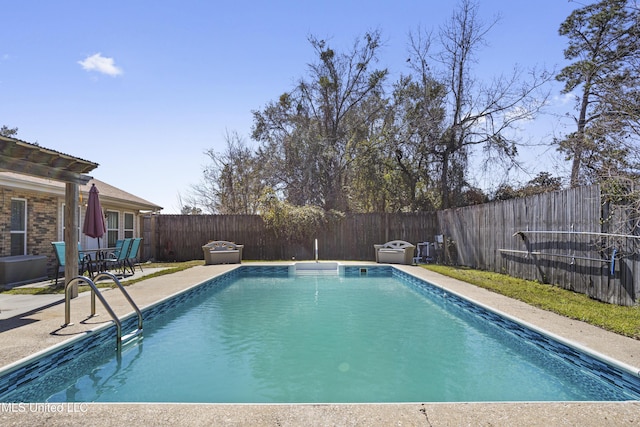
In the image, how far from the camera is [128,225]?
45.9 ft

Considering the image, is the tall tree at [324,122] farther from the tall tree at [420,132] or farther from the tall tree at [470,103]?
the tall tree at [470,103]

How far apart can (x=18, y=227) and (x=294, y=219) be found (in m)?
8.33

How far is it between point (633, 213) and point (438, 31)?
12827mm

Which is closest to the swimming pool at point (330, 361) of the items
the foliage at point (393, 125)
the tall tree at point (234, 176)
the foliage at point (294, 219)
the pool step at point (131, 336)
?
the pool step at point (131, 336)

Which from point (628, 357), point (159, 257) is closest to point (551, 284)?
point (628, 357)

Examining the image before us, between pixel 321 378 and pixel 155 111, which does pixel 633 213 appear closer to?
pixel 321 378

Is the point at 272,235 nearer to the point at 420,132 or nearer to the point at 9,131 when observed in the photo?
the point at 420,132

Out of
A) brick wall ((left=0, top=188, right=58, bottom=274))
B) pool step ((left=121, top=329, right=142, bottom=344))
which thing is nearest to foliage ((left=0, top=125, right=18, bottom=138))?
brick wall ((left=0, top=188, right=58, bottom=274))

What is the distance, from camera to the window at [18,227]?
8586 mm

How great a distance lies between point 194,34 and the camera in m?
10.6

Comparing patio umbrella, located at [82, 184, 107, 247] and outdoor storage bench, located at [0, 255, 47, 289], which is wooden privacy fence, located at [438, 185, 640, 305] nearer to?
patio umbrella, located at [82, 184, 107, 247]

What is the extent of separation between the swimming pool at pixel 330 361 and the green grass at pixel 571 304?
0.86 m

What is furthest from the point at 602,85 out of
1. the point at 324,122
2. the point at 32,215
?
the point at 324,122

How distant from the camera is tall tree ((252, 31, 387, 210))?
18.2m
